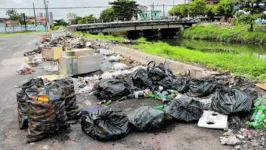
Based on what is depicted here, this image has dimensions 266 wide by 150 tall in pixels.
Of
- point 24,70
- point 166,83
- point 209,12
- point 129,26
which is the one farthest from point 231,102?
point 209,12

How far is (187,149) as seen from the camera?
3.22 metres

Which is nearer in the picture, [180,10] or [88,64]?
[88,64]

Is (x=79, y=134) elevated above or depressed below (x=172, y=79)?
below

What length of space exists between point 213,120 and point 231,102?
40 centimetres

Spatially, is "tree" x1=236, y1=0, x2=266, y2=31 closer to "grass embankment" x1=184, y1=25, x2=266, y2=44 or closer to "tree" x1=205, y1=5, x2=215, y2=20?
"grass embankment" x1=184, y1=25, x2=266, y2=44

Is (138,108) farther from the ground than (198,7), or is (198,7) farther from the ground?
(198,7)

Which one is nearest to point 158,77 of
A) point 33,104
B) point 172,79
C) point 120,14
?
point 172,79

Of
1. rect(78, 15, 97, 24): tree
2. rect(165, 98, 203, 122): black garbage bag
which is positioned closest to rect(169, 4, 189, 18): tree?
rect(78, 15, 97, 24): tree

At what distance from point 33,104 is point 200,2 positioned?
47.7m

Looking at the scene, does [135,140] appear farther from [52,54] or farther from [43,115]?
[52,54]

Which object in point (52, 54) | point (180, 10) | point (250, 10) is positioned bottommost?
point (52, 54)

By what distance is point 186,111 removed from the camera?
13.1 feet

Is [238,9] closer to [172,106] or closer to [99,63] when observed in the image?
[99,63]

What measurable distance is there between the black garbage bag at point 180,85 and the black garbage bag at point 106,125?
2.02 metres
